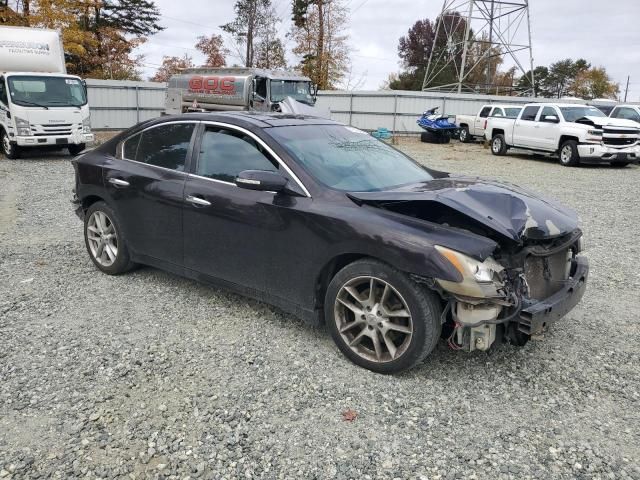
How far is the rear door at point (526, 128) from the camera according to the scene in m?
17.8

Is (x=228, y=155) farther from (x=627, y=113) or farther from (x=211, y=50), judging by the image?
(x=211, y=50)

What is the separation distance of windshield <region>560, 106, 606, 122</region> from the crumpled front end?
584 inches

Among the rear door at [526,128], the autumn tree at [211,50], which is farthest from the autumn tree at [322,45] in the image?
the rear door at [526,128]

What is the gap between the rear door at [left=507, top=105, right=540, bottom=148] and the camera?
17.8 m

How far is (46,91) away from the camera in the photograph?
14.8 metres

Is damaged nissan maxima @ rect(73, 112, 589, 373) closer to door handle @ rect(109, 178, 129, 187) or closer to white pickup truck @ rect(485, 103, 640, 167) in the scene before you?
door handle @ rect(109, 178, 129, 187)

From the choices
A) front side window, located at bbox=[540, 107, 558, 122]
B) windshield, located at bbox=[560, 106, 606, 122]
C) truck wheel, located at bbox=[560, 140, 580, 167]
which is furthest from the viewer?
front side window, located at bbox=[540, 107, 558, 122]

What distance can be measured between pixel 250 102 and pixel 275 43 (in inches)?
900

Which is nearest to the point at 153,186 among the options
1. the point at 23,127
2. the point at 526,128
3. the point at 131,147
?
the point at 131,147

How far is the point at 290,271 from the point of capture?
3.77 m

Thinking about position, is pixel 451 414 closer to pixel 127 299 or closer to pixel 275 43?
pixel 127 299

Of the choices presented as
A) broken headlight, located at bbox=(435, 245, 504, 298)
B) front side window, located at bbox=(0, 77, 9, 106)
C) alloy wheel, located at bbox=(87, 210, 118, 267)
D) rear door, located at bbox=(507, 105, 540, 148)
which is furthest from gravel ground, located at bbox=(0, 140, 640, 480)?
rear door, located at bbox=(507, 105, 540, 148)

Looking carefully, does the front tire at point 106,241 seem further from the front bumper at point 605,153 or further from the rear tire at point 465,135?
the rear tire at point 465,135

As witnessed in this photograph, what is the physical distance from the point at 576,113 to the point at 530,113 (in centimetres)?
166
